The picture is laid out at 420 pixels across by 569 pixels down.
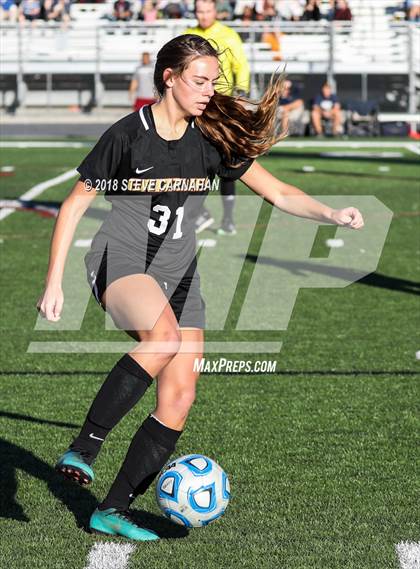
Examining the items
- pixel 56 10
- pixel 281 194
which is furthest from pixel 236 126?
pixel 56 10

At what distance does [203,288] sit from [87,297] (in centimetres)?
111

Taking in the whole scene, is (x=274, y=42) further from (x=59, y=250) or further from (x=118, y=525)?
(x=118, y=525)

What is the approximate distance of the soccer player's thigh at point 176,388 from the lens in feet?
15.9

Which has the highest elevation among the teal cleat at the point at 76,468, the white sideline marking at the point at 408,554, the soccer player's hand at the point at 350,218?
the soccer player's hand at the point at 350,218

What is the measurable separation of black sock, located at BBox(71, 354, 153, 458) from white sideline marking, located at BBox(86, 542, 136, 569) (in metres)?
0.36

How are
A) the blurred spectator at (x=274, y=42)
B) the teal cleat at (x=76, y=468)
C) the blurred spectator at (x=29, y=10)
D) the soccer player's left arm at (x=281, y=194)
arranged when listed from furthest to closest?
the blurred spectator at (x=29, y=10)
the blurred spectator at (x=274, y=42)
the soccer player's left arm at (x=281, y=194)
the teal cleat at (x=76, y=468)

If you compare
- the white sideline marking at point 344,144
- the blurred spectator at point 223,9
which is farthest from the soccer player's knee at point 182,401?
the blurred spectator at point 223,9

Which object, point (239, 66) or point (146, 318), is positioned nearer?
point (146, 318)

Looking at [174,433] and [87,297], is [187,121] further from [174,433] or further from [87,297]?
[87,297]

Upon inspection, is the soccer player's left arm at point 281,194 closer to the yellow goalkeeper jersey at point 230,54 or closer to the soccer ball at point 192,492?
the soccer ball at point 192,492

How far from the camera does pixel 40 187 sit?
59.5 feet

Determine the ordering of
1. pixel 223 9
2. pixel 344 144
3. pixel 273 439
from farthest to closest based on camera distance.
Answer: pixel 223 9 → pixel 344 144 → pixel 273 439

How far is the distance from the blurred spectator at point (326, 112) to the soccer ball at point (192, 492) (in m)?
24.2

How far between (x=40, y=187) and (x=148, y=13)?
17.3 meters
